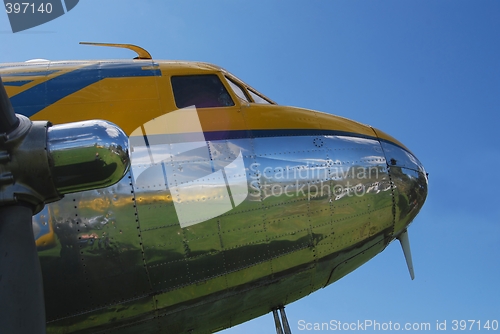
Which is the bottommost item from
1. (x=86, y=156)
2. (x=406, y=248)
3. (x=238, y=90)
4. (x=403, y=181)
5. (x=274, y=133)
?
(x=406, y=248)

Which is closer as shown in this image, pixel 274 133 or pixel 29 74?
pixel 29 74

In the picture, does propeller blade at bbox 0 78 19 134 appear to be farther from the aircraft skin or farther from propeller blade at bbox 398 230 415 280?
propeller blade at bbox 398 230 415 280

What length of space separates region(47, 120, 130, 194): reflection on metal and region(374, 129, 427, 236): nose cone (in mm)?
4711

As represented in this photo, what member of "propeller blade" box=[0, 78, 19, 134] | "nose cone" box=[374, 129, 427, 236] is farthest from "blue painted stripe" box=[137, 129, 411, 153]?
"propeller blade" box=[0, 78, 19, 134]

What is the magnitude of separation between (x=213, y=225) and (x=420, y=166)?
12.8 ft

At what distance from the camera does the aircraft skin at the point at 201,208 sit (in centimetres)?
652

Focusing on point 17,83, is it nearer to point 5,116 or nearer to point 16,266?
point 5,116

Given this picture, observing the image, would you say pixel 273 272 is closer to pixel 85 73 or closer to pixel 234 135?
pixel 234 135

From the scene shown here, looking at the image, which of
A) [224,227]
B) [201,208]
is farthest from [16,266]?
[224,227]

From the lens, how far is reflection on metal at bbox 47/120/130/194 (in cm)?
477

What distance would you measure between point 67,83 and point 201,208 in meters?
2.61

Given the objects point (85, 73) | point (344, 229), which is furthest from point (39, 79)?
point (344, 229)

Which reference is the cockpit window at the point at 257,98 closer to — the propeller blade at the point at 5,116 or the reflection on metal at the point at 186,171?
the reflection on metal at the point at 186,171

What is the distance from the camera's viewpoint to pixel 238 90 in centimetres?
843
